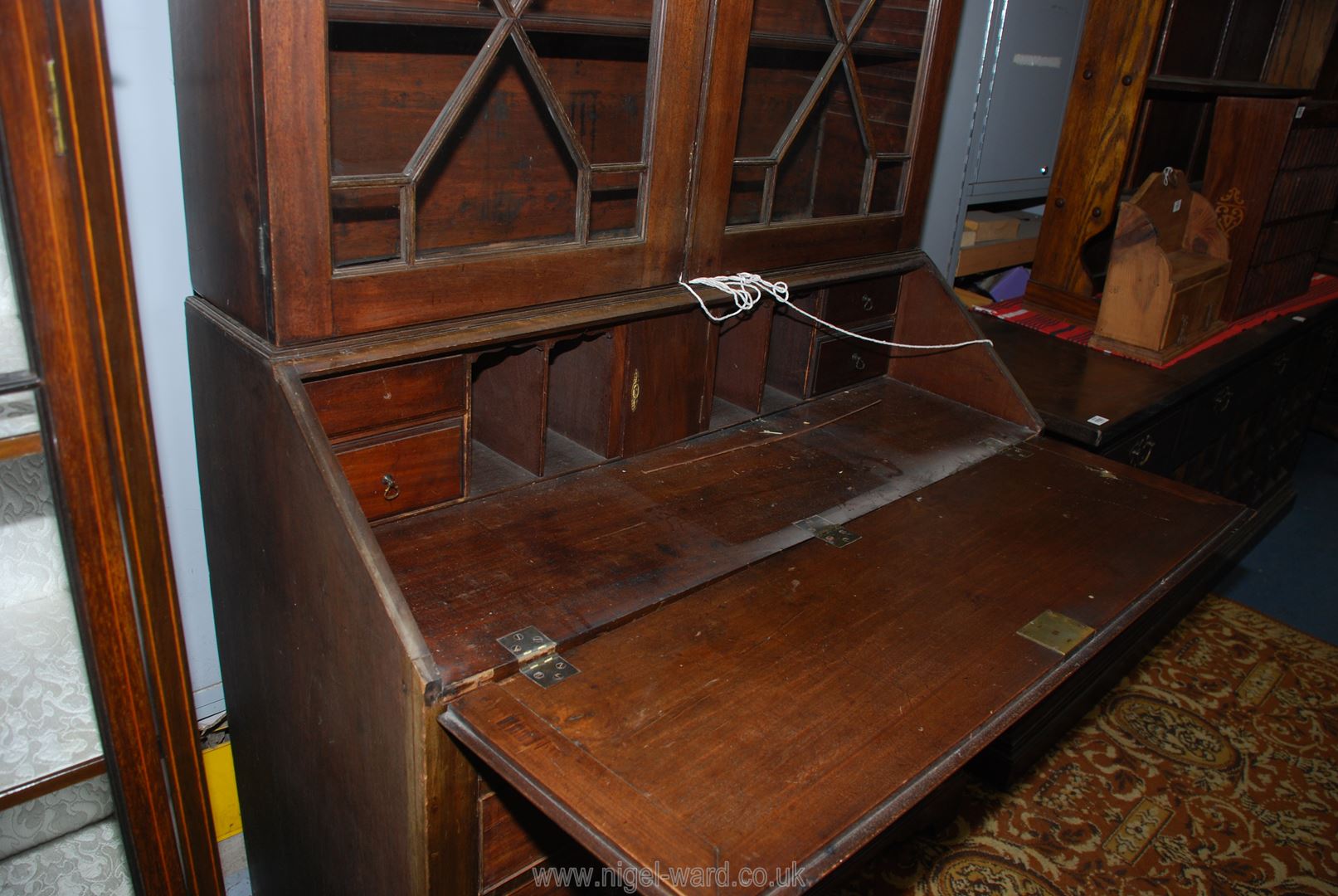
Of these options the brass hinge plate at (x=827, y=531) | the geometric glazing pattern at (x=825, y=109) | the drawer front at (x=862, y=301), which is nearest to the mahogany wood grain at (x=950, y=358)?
the drawer front at (x=862, y=301)

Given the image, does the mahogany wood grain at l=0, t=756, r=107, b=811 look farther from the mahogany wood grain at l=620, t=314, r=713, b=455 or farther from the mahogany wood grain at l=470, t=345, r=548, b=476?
the mahogany wood grain at l=620, t=314, r=713, b=455

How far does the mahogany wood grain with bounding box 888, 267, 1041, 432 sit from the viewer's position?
2.02 meters

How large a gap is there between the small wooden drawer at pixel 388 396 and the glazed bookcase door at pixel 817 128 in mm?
476

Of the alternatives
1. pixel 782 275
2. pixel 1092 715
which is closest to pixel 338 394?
pixel 782 275

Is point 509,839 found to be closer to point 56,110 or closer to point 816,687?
point 816,687

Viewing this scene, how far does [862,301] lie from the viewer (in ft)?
6.60

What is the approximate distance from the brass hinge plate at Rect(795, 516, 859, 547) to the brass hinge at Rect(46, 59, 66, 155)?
1.07 m

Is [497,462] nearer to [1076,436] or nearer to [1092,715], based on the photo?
[1076,436]

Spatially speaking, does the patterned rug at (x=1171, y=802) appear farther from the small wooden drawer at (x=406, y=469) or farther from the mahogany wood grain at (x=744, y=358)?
the small wooden drawer at (x=406, y=469)

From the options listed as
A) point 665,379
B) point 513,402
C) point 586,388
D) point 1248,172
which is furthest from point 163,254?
point 1248,172

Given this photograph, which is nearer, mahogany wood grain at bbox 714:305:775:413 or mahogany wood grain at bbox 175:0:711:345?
mahogany wood grain at bbox 175:0:711:345

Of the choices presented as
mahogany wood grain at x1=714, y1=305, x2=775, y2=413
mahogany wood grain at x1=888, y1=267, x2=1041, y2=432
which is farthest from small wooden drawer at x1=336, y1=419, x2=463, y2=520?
mahogany wood grain at x1=888, y1=267, x2=1041, y2=432

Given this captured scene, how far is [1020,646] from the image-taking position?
4.24 ft

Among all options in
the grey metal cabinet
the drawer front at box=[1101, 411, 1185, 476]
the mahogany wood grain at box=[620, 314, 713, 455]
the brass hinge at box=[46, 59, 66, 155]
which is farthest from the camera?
the grey metal cabinet
